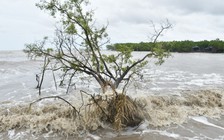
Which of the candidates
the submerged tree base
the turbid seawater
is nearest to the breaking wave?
the turbid seawater

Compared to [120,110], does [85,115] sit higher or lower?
lower

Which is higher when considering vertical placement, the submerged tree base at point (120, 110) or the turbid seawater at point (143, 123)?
the submerged tree base at point (120, 110)

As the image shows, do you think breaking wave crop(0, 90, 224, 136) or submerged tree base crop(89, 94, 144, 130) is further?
breaking wave crop(0, 90, 224, 136)

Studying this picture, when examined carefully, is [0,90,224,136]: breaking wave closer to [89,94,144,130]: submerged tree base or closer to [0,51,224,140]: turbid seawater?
[0,51,224,140]: turbid seawater

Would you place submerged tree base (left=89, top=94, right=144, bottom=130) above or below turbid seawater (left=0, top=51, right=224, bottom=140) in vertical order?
above

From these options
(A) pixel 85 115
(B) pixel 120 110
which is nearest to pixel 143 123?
(B) pixel 120 110

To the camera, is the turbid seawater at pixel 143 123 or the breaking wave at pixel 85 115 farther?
the breaking wave at pixel 85 115

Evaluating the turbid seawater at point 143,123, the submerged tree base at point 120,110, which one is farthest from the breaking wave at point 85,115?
the submerged tree base at point 120,110

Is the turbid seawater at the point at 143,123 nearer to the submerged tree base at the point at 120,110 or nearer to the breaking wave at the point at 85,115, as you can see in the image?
the breaking wave at the point at 85,115

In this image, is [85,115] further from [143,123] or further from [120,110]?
[143,123]

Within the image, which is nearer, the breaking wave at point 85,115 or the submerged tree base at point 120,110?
the submerged tree base at point 120,110

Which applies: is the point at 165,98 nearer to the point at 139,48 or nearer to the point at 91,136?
the point at 91,136

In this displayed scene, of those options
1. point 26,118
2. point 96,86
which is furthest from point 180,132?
point 96,86

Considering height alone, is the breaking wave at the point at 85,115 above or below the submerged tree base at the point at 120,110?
below
